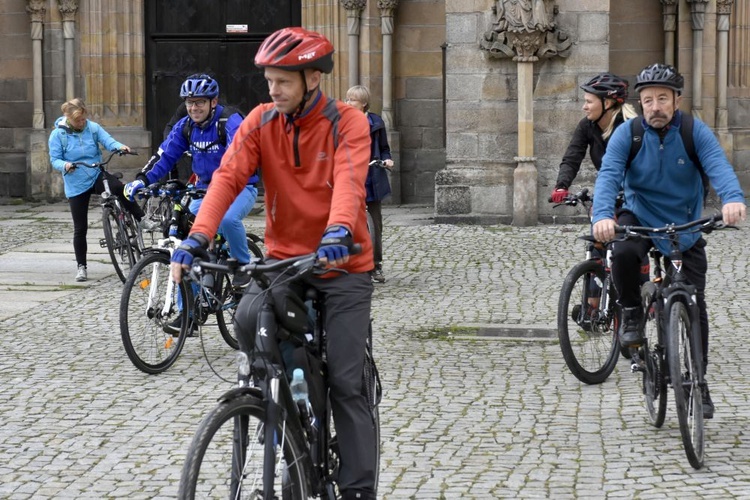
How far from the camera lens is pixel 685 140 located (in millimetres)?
7012

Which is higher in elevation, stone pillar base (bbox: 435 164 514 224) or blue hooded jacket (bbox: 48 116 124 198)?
blue hooded jacket (bbox: 48 116 124 198)

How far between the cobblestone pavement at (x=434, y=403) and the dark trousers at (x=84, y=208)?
297 mm

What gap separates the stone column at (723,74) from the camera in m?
19.2

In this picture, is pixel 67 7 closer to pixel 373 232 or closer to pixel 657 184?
pixel 373 232

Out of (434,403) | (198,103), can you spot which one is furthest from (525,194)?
(434,403)

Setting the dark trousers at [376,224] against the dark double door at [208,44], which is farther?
the dark double door at [208,44]

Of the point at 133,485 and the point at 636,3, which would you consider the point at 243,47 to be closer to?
the point at 636,3

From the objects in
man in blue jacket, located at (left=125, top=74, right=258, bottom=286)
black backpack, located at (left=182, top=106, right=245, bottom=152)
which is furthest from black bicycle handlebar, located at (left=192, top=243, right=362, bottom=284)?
black backpack, located at (left=182, top=106, right=245, bottom=152)

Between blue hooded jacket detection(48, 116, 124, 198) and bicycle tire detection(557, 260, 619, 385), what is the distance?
581cm

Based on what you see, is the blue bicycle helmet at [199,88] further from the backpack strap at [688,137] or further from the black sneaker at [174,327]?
the backpack strap at [688,137]

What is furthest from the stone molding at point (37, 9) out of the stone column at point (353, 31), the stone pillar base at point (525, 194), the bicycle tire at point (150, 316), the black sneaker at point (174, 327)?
the black sneaker at point (174, 327)

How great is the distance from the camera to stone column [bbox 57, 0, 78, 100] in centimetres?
2030

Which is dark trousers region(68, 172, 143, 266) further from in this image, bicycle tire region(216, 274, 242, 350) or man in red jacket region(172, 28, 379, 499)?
man in red jacket region(172, 28, 379, 499)

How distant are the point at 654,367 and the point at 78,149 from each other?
7.47 m
